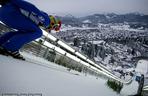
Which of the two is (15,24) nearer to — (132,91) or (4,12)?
(4,12)

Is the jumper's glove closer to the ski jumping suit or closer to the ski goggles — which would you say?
the ski goggles

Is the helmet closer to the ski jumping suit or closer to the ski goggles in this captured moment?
the ski goggles

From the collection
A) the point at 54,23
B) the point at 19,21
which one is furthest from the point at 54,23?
the point at 19,21

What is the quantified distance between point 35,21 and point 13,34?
1.81 feet

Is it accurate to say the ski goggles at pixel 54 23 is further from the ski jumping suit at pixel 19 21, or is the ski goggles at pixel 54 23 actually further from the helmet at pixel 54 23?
the ski jumping suit at pixel 19 21

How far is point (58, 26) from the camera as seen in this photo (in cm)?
593

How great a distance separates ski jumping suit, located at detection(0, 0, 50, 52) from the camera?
4.46 metres

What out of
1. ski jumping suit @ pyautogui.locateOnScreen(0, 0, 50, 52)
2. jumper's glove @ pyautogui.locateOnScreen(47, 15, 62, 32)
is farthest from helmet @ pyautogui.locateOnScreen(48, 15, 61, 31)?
ski jumping suit @ pyautogui.locateOnScreen(0, 0, 50, 52)

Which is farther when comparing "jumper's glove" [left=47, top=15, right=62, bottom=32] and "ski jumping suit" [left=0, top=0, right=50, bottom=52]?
"jumper's glove" [left=47, top=15, right=62, bottom=32]

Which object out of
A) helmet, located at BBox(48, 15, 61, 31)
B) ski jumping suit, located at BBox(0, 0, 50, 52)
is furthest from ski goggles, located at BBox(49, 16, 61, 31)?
ski jumping suit, located at BBox(0, 0, 50, 52)

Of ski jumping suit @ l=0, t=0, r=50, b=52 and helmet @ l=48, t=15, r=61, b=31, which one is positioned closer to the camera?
ski jumping suit @ l=0, t=0, r=50, b=52

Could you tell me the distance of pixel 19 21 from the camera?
459 cm

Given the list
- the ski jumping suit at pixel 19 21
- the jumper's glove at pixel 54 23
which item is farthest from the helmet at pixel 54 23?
the ski jumping suit at pixel 19 21

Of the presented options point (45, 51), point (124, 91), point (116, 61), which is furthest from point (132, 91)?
point (116, 61)
